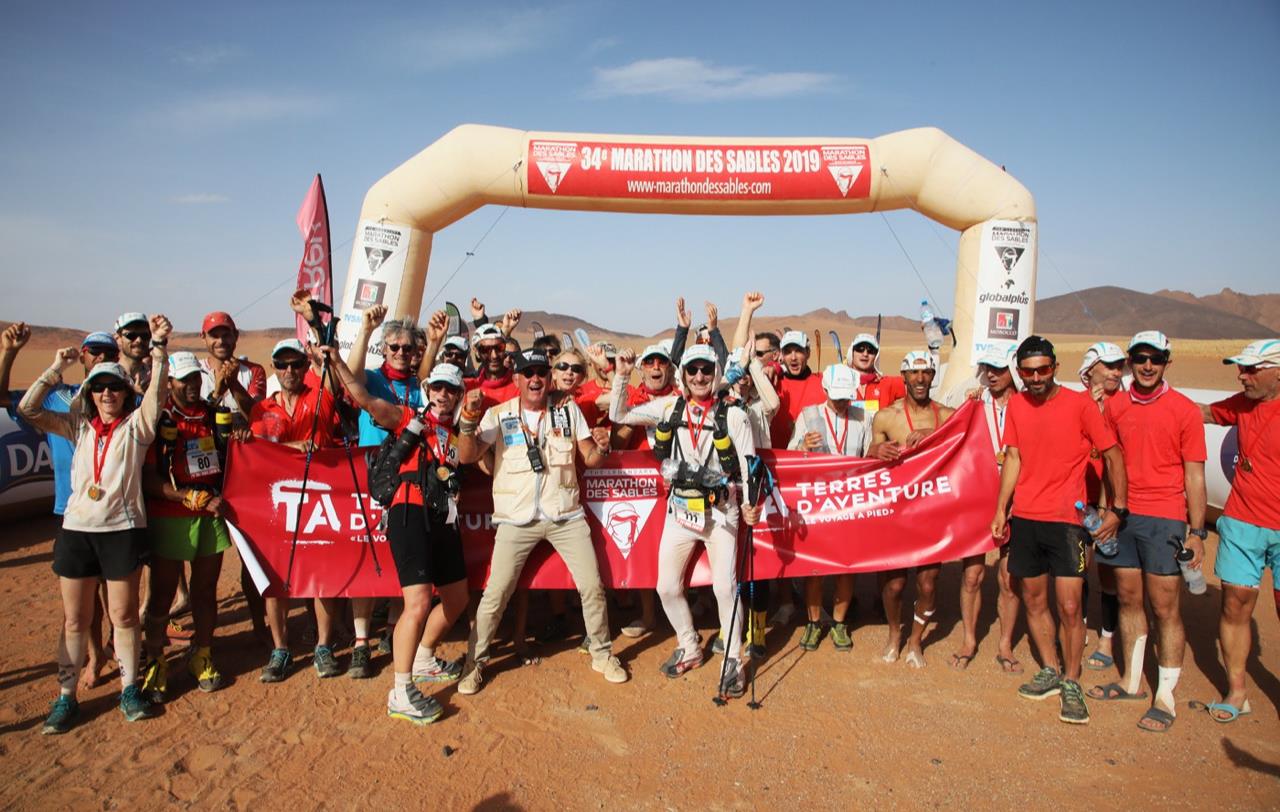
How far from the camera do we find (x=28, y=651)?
582 cm

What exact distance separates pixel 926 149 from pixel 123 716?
10713 millimetres

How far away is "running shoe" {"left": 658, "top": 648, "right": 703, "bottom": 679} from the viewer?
→ 535 cm

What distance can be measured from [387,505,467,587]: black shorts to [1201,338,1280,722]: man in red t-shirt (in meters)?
4.95

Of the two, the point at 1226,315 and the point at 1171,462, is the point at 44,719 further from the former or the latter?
the point at 1226,315

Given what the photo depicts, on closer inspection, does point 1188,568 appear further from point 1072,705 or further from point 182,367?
point 182,367

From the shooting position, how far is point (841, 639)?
578cm

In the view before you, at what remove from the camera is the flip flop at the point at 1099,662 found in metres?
5.56

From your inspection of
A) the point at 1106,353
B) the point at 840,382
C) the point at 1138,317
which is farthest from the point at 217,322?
the point at 1138,317

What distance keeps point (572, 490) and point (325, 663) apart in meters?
2.23

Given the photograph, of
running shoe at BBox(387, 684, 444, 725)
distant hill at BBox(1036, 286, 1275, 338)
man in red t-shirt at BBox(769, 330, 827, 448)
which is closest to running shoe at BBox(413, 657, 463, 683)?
running shoe at BBox(387, 684, 444, 725)

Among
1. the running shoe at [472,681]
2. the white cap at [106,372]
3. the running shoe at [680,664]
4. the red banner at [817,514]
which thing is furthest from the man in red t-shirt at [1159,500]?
the white cap at [106,372]

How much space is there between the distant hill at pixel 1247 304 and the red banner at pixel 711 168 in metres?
123

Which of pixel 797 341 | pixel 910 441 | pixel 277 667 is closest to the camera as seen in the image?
pixel 277 667

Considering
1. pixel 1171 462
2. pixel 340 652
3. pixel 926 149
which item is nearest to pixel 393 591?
pixel 340 652
